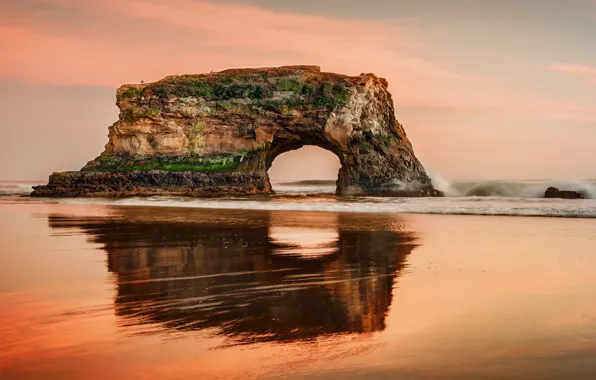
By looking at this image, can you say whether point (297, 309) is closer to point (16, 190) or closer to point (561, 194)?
point (561, 194)

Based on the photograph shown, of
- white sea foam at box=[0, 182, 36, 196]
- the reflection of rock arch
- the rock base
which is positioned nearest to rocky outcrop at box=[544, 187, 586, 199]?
the rock base

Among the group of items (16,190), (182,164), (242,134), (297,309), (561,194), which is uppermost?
(242,134)

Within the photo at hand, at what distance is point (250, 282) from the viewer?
6.81 meters

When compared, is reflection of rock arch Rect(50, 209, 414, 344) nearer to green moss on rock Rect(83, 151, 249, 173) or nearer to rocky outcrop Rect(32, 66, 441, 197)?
rocky outcrop Rect(32, 66, 441, 197)

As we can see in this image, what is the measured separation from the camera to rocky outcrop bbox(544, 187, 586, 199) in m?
34.6

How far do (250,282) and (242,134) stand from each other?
3233 cm

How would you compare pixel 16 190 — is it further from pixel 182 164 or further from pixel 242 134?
pixel 242 134

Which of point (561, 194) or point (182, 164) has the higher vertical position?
point (182, 164)

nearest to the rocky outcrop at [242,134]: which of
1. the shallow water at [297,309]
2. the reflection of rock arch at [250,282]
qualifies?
the reflection of rock arch at [250,282]

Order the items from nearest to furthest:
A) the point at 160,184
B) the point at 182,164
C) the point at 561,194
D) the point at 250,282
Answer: the point at 250,282 < the point at 561,194 < the point at 160,184 < the point at 182,164

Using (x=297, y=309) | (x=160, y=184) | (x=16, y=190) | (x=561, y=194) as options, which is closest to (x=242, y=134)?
(x=160, y=184)

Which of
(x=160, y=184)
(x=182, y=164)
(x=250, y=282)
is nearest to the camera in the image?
(x=250, y=282)

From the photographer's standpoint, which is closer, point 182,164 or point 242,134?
point 182,164

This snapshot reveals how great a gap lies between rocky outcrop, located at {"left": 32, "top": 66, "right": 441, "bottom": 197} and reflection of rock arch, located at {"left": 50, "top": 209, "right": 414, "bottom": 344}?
24597mm
